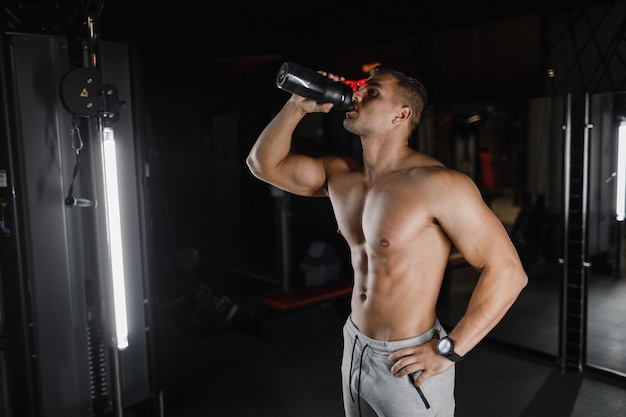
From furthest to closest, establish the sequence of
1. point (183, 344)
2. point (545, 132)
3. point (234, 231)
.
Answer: point (234, 231) → point (183, 344) → point (545, 132)

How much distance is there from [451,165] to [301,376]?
1.91 m

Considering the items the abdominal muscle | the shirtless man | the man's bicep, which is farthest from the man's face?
the abdominal muscle

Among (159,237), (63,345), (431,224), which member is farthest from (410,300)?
(159,237)

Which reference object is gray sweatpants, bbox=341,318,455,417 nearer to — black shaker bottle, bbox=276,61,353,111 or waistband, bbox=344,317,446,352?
waistband, bbox=344,317,446,352

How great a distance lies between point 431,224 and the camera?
1.61m

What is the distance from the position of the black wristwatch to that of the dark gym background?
66.3 inches

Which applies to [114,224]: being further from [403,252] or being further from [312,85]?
[403,252]

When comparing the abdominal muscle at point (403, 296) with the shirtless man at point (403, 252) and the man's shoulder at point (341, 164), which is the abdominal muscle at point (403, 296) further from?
the man's shoulder at point (341, 164)

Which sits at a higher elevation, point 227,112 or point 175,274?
point 227,112

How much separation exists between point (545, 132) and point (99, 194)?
8.95 feet

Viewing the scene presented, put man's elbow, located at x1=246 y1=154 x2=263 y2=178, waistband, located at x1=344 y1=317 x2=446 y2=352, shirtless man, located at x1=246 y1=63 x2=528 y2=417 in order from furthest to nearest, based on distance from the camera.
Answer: man's elbow, located at x1=246 y1=154 x2=263 y2=178
waistband, located at x1=344 y1=317 x2=446 y2=352
shirtless man, located at x1=246 y1=63 x2=528 y2=417

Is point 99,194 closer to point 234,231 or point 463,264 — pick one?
point 463,264

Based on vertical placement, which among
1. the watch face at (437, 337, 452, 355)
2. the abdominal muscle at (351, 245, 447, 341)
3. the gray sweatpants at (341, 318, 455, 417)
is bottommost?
the gray sweatpants at (341, 318, 455, 417)

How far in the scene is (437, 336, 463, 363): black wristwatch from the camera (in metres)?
1.52
